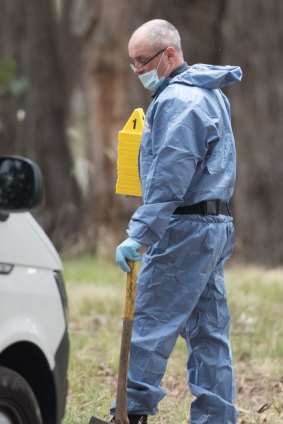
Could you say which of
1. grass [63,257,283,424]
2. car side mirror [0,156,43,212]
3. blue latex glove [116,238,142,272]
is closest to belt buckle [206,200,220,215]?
blue latex glove [116,238,142,272]

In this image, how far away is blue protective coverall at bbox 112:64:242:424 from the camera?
568 cm

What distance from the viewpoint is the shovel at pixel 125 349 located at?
5.74 m

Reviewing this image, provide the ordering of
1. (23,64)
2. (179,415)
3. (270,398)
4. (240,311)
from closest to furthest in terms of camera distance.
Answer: (179,415)
(270,398)
(240,311)
(23,64)

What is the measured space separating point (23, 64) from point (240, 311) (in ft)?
37.5

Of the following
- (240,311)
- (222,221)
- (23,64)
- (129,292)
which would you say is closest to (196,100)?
(222,221)

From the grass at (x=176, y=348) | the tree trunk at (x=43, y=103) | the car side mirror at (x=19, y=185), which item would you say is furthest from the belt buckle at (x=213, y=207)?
the tree trunk at (x=43, y=103)

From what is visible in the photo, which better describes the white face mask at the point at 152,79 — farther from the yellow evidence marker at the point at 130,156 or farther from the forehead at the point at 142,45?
the yellow evidence marker at the point at 130,156

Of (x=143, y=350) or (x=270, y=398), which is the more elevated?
(x=143, y=350)

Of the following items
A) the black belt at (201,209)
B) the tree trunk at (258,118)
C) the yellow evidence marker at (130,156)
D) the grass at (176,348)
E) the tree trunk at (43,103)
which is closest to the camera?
the black belt at (201,209)

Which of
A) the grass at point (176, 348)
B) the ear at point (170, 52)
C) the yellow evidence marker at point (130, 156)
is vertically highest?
the ear at point (170, 52)

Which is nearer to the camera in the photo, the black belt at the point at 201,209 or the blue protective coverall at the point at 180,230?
the blue protective coverall at the point at 180,230

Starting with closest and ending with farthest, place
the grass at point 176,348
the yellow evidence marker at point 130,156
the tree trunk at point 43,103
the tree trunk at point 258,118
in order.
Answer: the yellow evidence marker at point 130,156, the grass at point 176,348, the tree trunk at point 258,118, the tree trunk at point 43,103

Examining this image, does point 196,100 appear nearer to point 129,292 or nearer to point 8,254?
point 129,292

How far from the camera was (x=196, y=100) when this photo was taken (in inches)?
229
